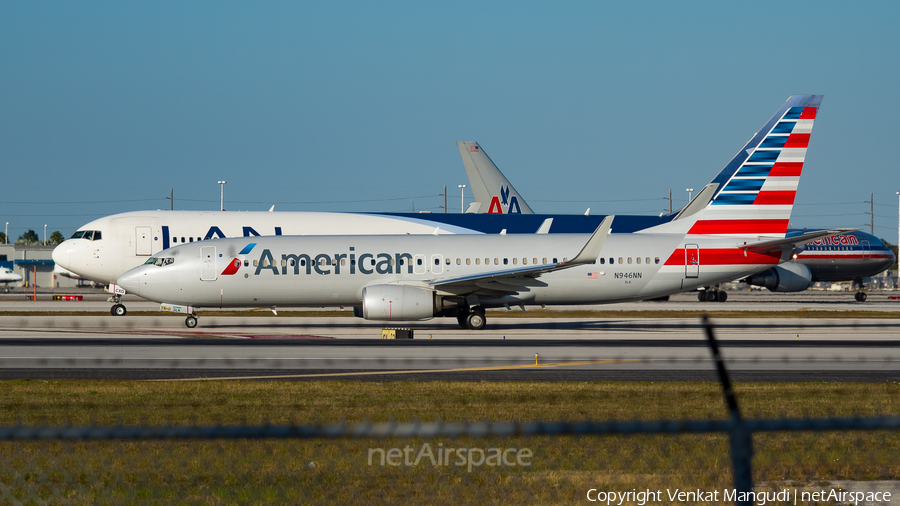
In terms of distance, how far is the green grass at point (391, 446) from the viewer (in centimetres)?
735

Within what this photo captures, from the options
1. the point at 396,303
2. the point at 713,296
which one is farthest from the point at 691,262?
the point at 713,296

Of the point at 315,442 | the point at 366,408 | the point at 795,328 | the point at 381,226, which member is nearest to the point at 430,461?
the point at 315,442

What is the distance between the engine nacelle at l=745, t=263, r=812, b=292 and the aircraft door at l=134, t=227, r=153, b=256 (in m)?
40.9

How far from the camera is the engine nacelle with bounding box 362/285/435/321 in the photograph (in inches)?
1113

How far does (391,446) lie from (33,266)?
115424mm

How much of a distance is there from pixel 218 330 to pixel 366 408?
59.6 feet

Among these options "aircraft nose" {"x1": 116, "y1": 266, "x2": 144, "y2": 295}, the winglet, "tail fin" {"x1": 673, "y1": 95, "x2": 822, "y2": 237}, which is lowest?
"aircraft nose" {"x1": 116, "y1": 266, "x2": 144, "y2": 295}

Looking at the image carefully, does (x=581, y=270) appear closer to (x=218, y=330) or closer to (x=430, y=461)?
(x=218, y=330)

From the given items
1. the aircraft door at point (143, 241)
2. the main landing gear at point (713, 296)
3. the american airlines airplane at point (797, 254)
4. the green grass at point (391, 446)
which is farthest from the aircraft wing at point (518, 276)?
the main landing gear at point (713, 296)

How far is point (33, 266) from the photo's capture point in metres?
111

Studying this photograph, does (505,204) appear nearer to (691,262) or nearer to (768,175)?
(768,175)

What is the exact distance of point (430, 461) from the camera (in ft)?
27.3

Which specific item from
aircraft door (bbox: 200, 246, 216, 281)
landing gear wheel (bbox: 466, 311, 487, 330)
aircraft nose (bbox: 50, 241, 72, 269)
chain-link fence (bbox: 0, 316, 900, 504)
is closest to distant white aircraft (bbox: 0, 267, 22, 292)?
aircraft nose (bbox: 50, 241, 72, 269)

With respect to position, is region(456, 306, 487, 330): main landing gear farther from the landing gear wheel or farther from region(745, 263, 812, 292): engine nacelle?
region(745, 263, 812, 292): engine nacelle
